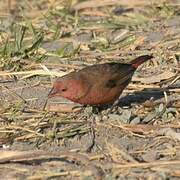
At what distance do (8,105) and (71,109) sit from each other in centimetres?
54

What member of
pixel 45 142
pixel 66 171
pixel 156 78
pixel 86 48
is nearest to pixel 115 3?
pixel 86 48

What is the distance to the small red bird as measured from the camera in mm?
5488

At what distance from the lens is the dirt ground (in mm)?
4879

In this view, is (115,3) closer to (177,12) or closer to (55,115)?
(177,12)

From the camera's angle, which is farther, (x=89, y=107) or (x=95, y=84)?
(x=89, y=107)

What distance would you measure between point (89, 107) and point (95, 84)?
0.82 ft

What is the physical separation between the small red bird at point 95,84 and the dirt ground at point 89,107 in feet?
0.54

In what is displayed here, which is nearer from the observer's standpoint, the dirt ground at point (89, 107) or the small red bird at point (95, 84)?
the dirt ground at point (89, 107)

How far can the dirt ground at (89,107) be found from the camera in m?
4.88

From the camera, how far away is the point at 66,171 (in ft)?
15.5

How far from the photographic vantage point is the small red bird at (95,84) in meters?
5.49

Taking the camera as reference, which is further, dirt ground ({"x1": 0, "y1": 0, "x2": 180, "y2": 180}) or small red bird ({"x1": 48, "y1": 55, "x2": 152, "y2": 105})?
small red bird ({"x1": 48, "y1": 55, "x2": 152, "y2": 105})

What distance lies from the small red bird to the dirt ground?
0.16 meters

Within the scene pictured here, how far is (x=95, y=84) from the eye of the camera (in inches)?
225
